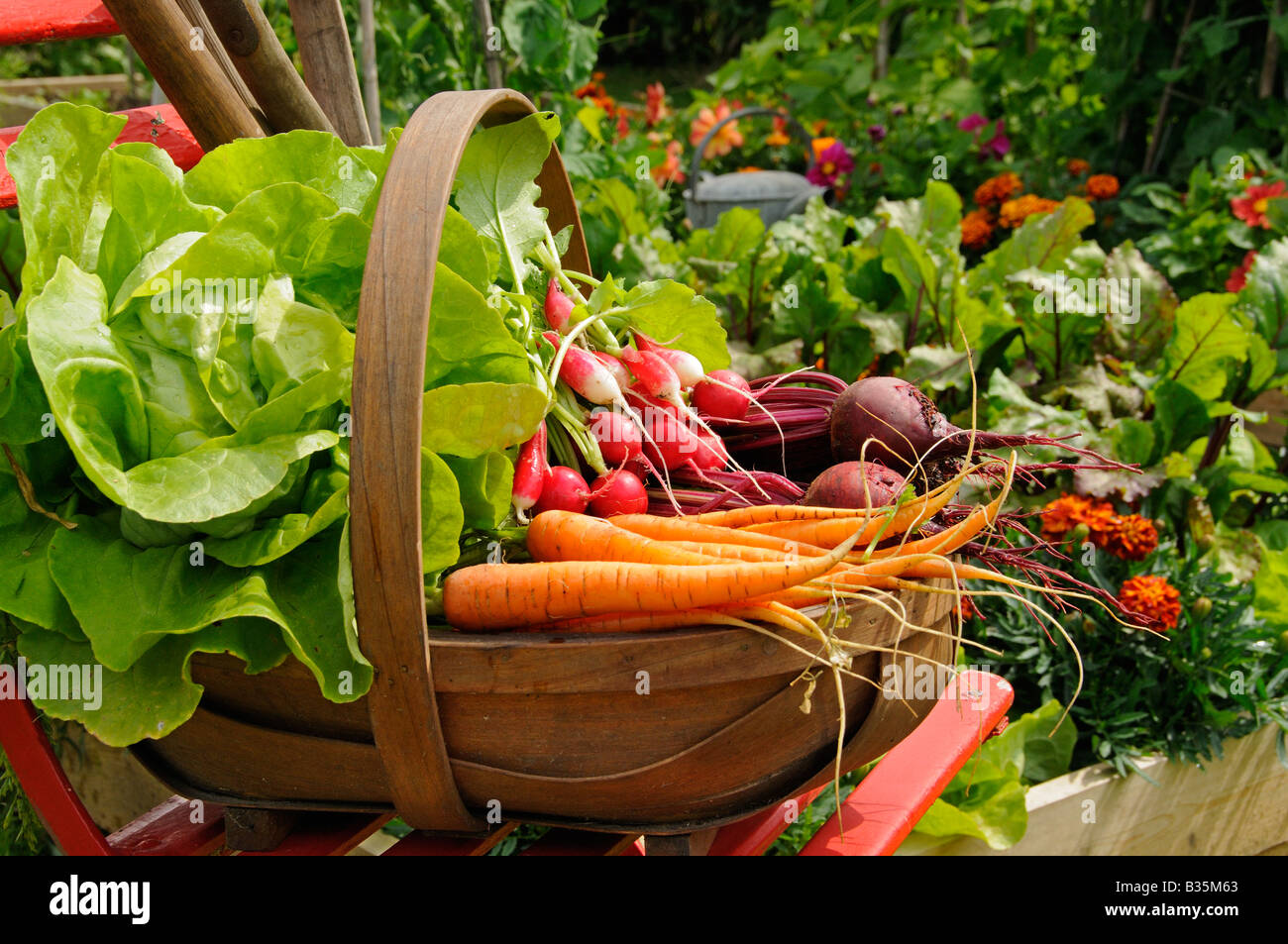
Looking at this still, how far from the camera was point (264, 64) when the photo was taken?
4.68 feet

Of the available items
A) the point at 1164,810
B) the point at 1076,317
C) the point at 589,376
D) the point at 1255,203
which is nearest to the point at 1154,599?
the point at 1164,810

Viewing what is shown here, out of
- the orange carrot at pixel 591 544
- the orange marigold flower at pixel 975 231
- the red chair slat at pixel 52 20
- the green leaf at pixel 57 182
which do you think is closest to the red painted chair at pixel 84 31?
the red chair slat at pixel 52 20

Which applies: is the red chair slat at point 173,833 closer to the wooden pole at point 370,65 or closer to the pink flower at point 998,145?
the wooden pole at point 370,65

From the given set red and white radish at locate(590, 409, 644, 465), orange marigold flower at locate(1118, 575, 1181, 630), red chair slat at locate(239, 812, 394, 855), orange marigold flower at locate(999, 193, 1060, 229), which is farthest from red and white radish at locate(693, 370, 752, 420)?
orange marigold flower at locate(999, 193, 1060, 229)

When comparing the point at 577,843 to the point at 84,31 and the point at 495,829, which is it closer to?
the point at 495,829

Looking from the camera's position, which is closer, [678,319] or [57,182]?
[57,182]

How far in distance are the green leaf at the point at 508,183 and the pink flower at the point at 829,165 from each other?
2792 millimetres

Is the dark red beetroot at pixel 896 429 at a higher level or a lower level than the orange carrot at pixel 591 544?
higher

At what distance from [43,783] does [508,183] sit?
94cm

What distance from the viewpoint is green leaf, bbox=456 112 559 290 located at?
141cm

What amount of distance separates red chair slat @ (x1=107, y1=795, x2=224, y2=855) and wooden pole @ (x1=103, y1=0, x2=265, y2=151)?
86 cm

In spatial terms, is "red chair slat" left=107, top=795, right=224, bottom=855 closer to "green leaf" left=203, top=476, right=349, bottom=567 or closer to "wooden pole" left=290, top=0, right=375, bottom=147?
"green leaf" left=203, top=476, right=349, bottom=567

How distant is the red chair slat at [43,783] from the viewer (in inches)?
46.0

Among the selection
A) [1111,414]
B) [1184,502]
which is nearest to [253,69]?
[1111,414]
